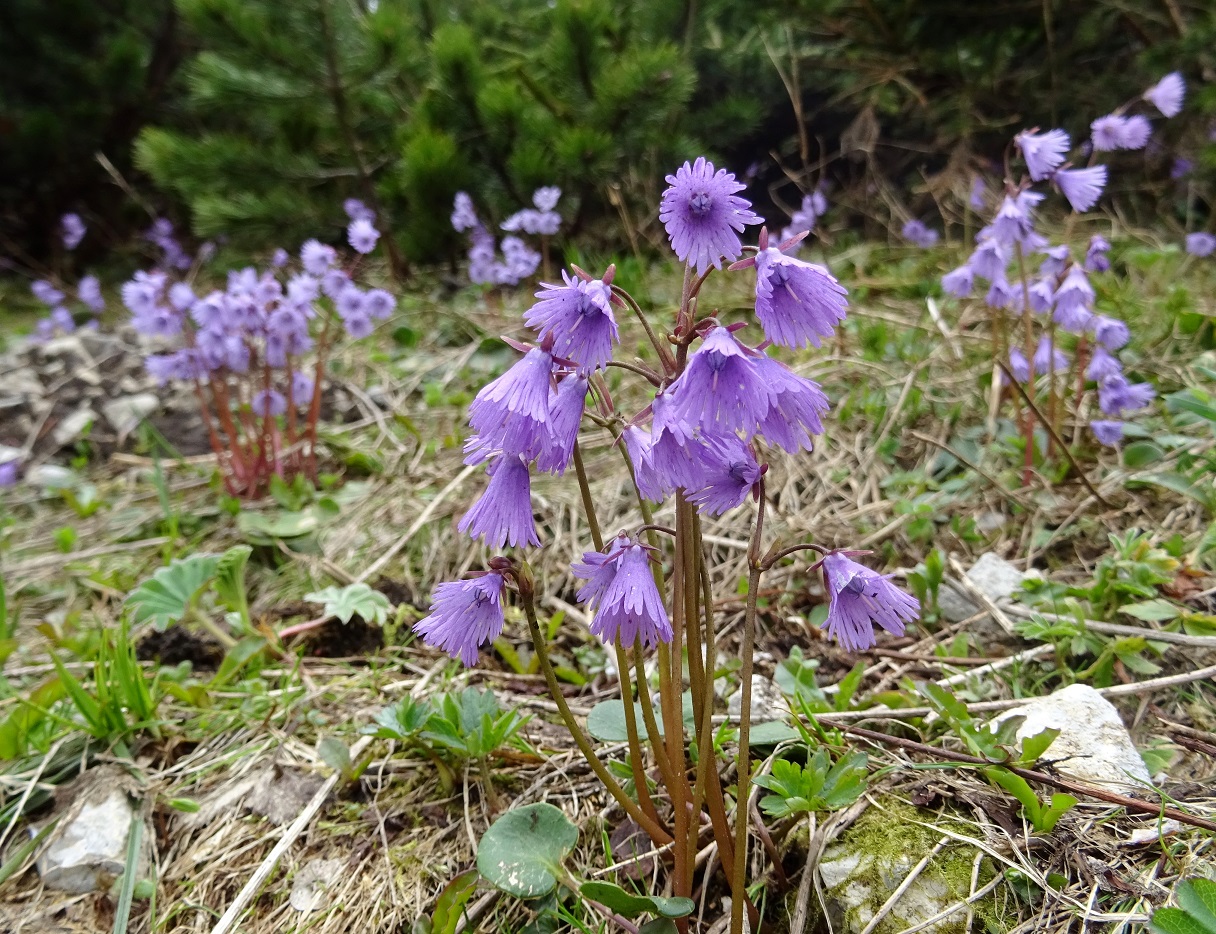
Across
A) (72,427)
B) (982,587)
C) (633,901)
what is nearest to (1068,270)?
(982,587)

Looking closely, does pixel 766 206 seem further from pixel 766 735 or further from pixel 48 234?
pixel 48 234

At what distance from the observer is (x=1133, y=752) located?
47.8 inches

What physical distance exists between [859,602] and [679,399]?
377 mm

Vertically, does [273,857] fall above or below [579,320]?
below

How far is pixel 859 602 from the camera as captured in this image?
1006 millimetres

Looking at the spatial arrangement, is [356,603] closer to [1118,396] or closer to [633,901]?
[633,901]

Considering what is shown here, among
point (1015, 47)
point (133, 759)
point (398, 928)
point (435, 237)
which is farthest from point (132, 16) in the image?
point (398, 928)

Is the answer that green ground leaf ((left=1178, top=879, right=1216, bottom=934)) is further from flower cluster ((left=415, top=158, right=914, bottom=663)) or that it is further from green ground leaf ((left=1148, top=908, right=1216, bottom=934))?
flower cluster ((left=415, top=158, right=914, bottom=663))

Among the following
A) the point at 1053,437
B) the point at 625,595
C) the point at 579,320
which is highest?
the point at 579,320

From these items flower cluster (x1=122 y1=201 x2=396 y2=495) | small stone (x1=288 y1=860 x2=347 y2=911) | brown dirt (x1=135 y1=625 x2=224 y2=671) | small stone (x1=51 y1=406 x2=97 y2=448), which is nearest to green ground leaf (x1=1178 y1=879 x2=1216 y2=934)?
small stone (x1=288 y1=860 x2=347 y2=911)

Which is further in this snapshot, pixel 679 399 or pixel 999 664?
pixel 999 664

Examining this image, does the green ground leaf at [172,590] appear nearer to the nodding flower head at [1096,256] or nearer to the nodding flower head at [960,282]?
the nodding flower head at [960,282]

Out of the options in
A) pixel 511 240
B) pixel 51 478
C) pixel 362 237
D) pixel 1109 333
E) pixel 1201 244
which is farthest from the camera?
pixel 511 240

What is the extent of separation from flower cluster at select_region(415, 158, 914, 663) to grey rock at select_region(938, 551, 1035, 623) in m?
0.89
